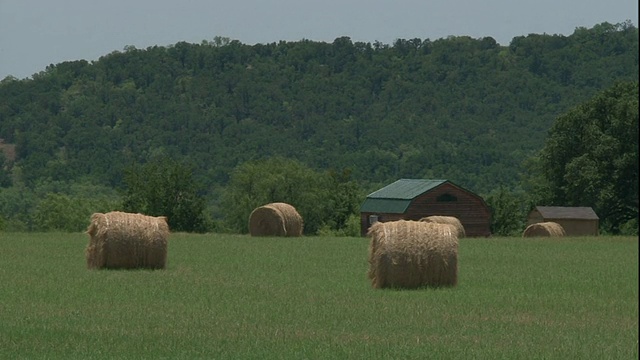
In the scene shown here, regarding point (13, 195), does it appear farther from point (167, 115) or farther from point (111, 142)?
point (167, 115)

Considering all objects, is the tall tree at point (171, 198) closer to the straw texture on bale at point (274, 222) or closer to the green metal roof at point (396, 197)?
the green metal roof at point (396, 197)

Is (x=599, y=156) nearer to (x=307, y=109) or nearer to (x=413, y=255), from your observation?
(x=413, y=255)

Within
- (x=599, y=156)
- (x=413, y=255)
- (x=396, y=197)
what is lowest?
(x=396, y=197)

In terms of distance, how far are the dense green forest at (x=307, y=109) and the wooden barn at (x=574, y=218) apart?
218 ft

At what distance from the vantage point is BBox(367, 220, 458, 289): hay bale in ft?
73.4

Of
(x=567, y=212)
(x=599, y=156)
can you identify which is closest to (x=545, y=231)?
(x=567, y=212)

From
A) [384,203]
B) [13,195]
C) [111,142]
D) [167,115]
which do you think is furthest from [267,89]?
[384,203]

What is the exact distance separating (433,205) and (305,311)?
1841 inches

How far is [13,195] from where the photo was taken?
147 metres

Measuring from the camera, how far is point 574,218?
64.6m

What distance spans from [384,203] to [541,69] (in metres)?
113

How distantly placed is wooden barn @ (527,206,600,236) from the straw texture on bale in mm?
17461

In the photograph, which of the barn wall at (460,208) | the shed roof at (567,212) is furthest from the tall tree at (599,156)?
the barn wall at (460,208)

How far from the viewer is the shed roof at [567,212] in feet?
211
